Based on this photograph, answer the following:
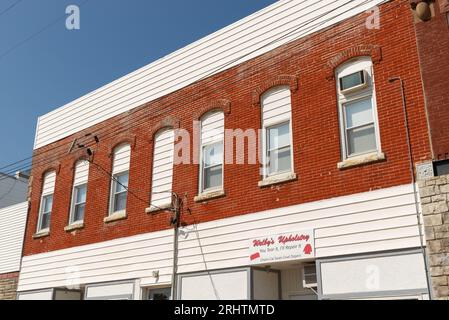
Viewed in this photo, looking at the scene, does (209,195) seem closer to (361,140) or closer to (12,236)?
(361,140)

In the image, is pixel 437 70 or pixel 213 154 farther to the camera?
pixel 213 154

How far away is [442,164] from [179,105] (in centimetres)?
764

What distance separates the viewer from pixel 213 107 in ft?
43.5

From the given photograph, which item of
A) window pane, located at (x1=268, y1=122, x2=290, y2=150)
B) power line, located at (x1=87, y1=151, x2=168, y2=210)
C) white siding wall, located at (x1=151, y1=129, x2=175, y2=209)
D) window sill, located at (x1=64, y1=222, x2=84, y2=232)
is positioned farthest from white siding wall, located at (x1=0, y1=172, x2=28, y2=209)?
window pane, located at (x1=268, y1=122, x2=290, y2=150)

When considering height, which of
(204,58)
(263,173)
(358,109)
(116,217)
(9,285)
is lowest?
(9,285)

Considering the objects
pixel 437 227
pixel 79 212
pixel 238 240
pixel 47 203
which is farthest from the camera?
pixel 47 203

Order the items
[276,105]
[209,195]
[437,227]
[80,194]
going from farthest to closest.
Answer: [80,194] → [209,195] → [276,105] → [437,227]

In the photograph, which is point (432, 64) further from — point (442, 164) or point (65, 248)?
point (65, 248)

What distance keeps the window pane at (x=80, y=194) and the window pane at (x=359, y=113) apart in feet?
30.9

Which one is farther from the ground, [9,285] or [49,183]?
[49,183]

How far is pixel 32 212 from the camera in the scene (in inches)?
705

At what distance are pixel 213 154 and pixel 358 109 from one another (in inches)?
162

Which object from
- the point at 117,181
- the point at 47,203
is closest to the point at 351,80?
the point at 117,181
